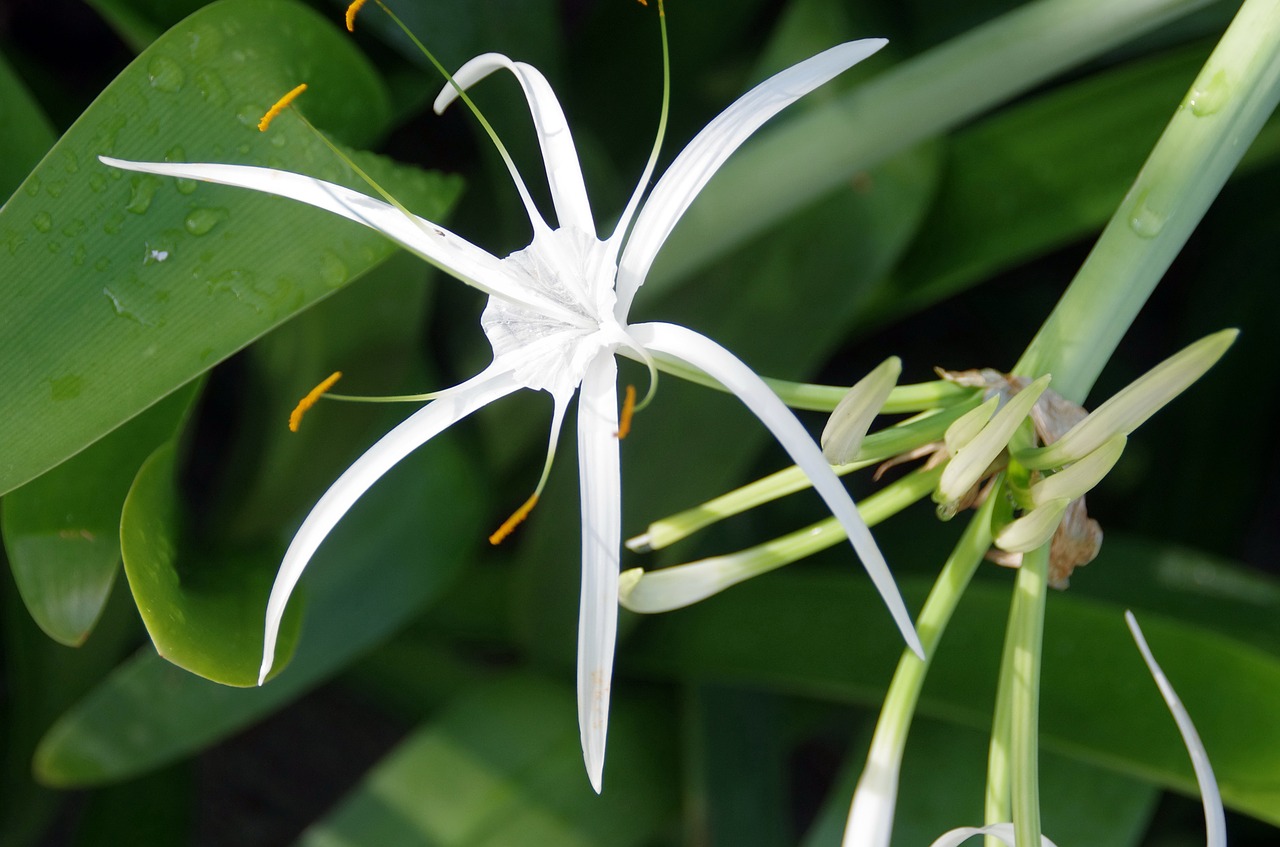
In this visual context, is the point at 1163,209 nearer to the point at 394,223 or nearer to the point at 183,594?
the point at 394,223

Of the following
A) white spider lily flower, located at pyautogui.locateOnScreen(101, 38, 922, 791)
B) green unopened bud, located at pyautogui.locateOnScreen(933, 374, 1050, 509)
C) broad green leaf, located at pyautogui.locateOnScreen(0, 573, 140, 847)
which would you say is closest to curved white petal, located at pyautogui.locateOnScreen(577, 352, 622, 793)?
white spider lily flower, located at pyautogui.locateOnScreen(101, 38, 922, 791)

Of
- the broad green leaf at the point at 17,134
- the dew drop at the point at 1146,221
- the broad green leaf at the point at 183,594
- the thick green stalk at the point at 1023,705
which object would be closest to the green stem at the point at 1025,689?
the thick green stalk at the point at 1023,705

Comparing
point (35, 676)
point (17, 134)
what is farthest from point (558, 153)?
point (35, 676)

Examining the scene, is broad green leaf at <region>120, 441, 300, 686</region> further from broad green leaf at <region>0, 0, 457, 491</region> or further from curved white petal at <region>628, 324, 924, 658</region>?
curved white petal at <region>628, 324, 924, 658</region>

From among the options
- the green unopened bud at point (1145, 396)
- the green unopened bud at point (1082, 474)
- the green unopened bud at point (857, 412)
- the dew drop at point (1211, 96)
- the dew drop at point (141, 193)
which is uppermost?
the dew drop at point (1211, 96)

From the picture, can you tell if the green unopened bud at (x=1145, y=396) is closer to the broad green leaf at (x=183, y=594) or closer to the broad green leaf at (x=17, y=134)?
the broad green leaf at (x=183, y=594)

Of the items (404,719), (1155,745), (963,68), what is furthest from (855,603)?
(404,719)

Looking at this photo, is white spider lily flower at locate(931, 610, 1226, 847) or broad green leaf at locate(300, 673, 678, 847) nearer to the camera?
white spider lily flower at locate(931, 610, 1226, 847)
